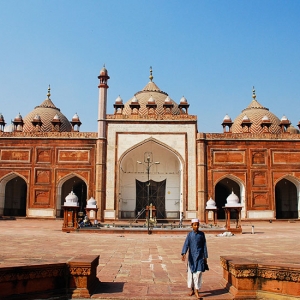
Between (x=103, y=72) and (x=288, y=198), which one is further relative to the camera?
(x=288, y=198)

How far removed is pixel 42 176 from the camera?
21.4 meters

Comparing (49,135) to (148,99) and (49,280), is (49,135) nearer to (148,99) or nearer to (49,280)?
(148,99)

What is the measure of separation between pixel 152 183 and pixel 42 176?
6.28 metres

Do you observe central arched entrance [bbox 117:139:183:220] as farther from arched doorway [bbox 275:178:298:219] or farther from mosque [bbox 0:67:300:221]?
arched doorway [bbox 275:178:298:219]

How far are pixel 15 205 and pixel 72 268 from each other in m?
21.0

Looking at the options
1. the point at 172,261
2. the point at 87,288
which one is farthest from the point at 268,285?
the point at 172,261

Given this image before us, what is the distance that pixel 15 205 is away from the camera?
23484 millimetres

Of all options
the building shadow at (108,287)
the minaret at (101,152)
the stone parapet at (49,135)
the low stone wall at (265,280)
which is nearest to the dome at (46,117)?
the stone parapet at (49,135)

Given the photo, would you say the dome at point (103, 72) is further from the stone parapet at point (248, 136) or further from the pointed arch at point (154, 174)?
the stone parapet at point (248, 136)

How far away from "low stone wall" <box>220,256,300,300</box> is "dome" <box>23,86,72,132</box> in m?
23.1

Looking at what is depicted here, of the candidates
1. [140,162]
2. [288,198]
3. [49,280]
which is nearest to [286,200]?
[288,198]

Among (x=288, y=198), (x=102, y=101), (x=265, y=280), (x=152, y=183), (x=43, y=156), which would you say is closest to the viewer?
(x=265, y=280)

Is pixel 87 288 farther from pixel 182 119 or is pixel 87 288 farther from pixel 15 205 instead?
pixel 15 205

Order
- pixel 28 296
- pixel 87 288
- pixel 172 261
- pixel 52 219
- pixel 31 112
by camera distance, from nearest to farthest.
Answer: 1. pixel 28 296
2. pixel 87 288
3. pixel 172 261
4. pixel 52 219
5. pixel 31 112
